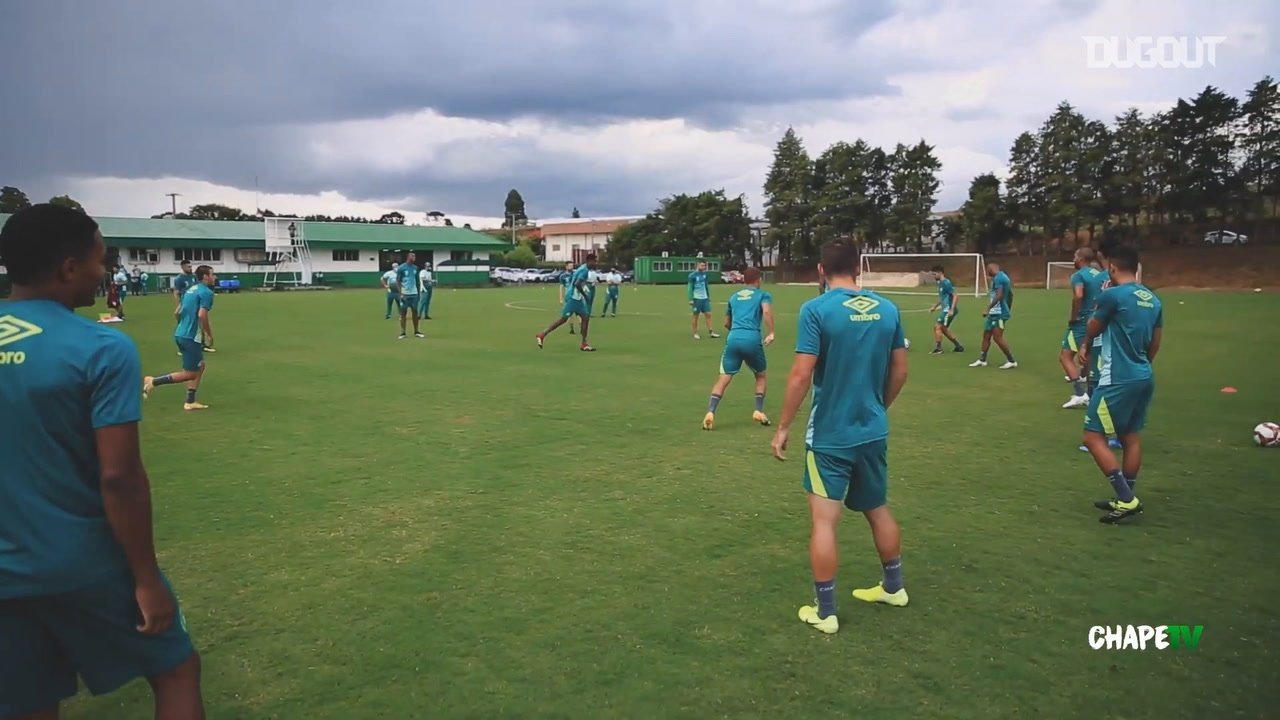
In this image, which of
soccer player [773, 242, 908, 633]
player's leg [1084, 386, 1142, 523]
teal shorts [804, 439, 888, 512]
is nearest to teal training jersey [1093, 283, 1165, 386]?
player's leg [1084, 386, 1142, 523]

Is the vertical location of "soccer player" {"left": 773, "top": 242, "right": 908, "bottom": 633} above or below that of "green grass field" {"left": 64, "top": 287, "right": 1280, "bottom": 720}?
above

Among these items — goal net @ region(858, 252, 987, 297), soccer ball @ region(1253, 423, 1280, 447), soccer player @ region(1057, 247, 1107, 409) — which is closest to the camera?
soccer ball @ region(1253, 423, 1280, 447)

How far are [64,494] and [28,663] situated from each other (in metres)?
0.55

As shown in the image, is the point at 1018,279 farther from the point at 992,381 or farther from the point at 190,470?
the point at 190,470

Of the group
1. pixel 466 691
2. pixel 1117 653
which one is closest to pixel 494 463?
pixel 466 691

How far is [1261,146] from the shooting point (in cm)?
5672

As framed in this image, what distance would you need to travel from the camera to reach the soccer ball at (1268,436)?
8.79 metres

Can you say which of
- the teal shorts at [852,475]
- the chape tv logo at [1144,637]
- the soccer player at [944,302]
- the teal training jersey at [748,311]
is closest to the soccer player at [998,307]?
the soccer player at [944,302]

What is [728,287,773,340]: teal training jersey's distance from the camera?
404 inches

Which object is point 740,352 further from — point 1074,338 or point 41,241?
point 41,241

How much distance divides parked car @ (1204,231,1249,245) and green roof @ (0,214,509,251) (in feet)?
197

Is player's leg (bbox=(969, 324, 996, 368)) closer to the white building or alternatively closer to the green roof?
the green roof

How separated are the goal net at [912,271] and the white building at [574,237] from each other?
153ft

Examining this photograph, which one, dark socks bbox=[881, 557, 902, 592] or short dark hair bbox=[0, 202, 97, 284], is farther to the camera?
dark socks bbox=[881, 557, 902, 592]
